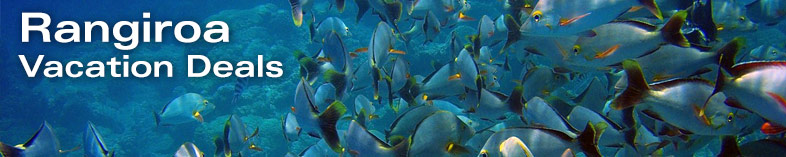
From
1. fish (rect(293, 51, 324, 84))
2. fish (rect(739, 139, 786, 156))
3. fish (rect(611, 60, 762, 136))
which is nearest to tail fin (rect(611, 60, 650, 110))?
fish (rect(611, 60, 762, 136))

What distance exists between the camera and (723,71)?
1.55 m

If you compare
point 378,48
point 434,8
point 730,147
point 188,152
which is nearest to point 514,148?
point 730,147

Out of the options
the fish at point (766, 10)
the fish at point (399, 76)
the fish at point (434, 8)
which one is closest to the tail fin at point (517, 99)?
the fish at point (399, 76)

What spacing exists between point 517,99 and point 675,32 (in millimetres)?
1028

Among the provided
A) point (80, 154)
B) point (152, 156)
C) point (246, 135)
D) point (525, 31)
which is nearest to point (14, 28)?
point (80, 154)

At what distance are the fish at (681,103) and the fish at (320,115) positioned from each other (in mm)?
1332

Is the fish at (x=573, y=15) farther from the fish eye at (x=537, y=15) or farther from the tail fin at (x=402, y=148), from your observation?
the tail fin at (x=402, y=148)

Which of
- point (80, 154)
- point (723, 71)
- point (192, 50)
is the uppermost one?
point (723, 71)

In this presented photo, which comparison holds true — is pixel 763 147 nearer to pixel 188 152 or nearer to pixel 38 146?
pixel 188 152

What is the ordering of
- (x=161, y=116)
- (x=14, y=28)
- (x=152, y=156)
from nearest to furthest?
(x=161, y=116)
(x=152, y=156)
(x=14, y=28)

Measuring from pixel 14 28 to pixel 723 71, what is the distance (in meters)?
35.9

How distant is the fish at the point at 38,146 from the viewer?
103 inches

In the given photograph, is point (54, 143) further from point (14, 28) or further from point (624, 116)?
point (14, 28)

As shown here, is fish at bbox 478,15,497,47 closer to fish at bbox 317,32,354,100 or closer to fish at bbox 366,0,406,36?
fish at bbox 366,0,406,36
